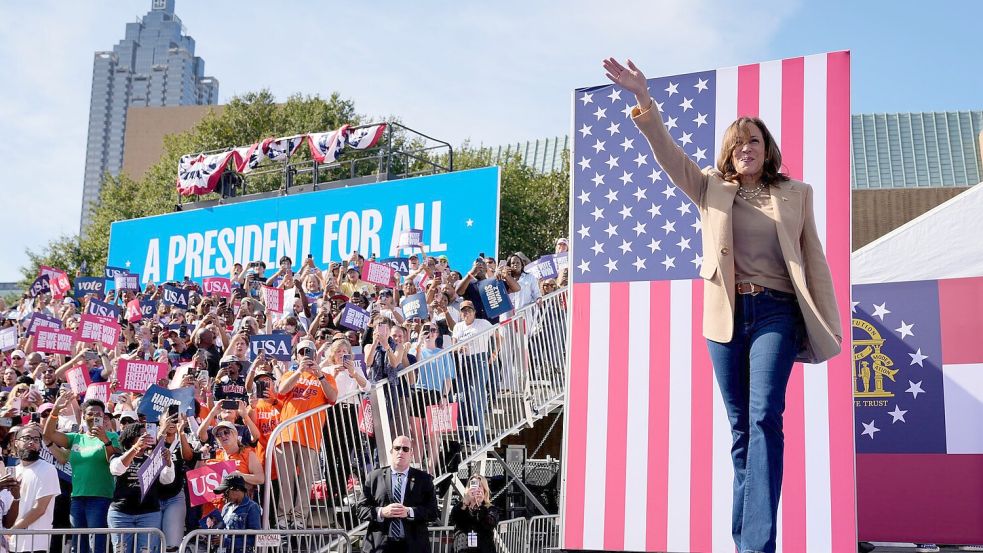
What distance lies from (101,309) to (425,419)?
7416 millimetres

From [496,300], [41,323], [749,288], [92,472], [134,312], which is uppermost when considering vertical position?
[134,312]

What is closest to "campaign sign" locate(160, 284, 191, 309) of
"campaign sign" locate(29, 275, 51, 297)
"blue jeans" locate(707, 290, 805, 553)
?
"campaign sign" locate(29, 275, 51, 297)

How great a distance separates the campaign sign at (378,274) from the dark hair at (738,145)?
11.7 meters

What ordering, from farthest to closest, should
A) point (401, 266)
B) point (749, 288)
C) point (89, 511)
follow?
point (401, 266) < point (89, 511) < point (749, 288)

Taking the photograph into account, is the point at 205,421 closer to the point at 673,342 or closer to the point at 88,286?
the point at 673,342

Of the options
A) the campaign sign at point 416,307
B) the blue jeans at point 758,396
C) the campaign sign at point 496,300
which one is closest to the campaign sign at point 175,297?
the campaign sign at point 416,307

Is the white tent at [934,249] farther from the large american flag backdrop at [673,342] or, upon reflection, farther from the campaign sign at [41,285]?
the campaign sign at [41,285]

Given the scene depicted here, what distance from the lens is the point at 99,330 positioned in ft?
44.4

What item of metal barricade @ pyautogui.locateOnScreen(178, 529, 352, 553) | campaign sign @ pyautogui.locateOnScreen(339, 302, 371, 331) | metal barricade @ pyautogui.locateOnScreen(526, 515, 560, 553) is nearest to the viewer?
metal barricade @ pyautogui.locateOnScreen(178, 529, 352, 553)

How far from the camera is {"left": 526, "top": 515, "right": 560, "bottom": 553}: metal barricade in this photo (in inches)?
458

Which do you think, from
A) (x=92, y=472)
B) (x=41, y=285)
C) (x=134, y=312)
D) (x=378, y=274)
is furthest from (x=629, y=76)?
(x=41, y=285)

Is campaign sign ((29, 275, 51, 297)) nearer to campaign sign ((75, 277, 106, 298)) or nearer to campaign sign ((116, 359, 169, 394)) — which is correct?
campaign sign ((75, 277, 106, 298))

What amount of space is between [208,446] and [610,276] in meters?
4.52

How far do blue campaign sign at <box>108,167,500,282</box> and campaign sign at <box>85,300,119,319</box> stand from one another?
5172mm
